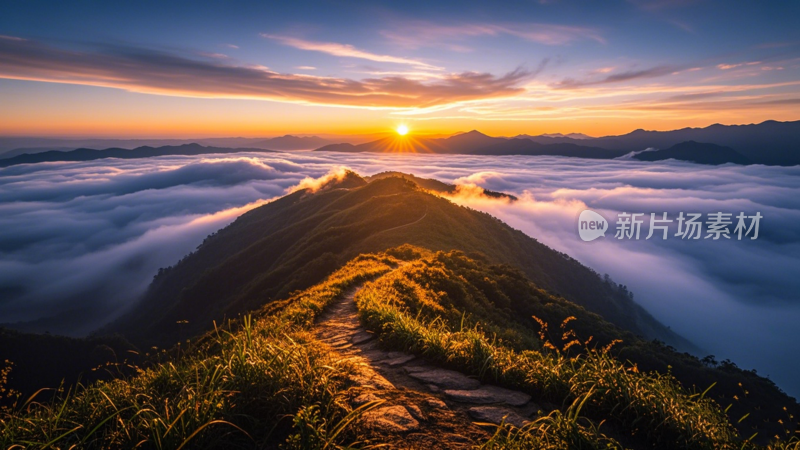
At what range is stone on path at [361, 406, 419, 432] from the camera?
361 centimetres

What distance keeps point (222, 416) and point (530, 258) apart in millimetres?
84143

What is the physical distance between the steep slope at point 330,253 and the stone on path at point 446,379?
2717 cm

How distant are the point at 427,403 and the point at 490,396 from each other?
90 cm

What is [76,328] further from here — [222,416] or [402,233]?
[222,416]

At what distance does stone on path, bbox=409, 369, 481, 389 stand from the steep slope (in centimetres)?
2717

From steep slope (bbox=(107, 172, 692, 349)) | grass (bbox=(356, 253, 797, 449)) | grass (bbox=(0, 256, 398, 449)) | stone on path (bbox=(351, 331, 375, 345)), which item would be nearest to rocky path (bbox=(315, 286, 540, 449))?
grass (bbox=(356, 253, 797, 449))

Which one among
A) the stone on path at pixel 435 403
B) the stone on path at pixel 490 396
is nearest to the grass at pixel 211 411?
the stone on path at pixel 435 403

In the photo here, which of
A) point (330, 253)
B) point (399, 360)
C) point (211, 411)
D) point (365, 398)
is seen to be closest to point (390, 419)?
point (365, 398)

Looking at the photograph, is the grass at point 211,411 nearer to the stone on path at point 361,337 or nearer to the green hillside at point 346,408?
the green hillside at point 346,408

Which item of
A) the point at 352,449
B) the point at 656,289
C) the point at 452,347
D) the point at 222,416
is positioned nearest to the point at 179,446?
the point at 222,416

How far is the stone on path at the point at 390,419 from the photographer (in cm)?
361

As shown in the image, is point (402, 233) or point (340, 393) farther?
point (402, 233)

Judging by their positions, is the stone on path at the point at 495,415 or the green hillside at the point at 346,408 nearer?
the green hillside at the point at 346,408

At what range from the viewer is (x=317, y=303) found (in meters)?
10.9
